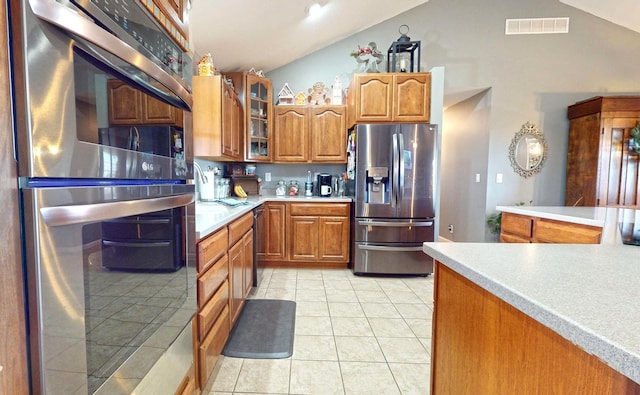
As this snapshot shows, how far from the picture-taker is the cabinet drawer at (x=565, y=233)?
161 centimetres

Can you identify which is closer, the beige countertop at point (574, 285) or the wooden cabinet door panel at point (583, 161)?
the beige countertop at point (574, 285)

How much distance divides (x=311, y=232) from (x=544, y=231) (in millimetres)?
2184

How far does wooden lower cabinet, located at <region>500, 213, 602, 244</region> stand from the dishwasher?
2282 millimetres

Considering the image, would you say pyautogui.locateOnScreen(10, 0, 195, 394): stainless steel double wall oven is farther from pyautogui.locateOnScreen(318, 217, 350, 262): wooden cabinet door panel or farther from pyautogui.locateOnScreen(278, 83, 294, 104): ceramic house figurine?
pyautogui.locateOnScreen(278, 83, 294, 104): ceramic house figurine

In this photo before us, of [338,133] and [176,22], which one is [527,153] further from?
[176,22]

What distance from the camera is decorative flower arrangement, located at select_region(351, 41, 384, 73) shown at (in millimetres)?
3362

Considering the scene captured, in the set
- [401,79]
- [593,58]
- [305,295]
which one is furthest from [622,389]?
[593,58]

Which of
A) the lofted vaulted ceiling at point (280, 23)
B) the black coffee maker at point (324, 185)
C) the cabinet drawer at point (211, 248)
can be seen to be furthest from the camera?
the black coffee maker at point (324, 185)

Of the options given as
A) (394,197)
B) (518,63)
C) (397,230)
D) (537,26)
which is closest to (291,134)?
(394,197)

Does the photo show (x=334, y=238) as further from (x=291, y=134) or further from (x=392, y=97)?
(x=392, y=97)

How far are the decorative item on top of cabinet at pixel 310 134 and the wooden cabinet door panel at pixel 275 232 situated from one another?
0.71 metres

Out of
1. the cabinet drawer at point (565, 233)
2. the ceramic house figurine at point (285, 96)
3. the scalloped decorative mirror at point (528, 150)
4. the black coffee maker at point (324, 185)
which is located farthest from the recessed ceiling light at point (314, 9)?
the scalloped decorative mirror at point (528, 150)

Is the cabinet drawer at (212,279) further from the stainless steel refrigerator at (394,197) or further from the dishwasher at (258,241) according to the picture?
the stainless steel refrigerator at (394,197)

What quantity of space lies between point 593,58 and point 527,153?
4.96ft
